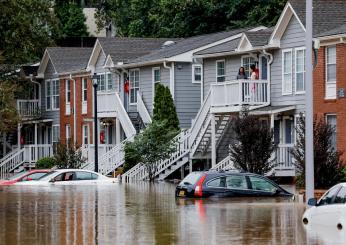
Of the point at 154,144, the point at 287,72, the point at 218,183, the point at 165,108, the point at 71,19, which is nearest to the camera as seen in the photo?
the point at 218,183

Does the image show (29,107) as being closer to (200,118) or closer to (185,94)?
(185,94)

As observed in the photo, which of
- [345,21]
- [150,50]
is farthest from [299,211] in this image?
[150,50]

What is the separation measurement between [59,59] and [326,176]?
38.6 meters

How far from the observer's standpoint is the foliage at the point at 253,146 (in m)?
45.3

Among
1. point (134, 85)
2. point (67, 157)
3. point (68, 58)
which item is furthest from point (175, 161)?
point (68, 58)

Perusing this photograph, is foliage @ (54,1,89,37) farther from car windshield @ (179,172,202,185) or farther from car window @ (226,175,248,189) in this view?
car window @ (226,175,248,189)

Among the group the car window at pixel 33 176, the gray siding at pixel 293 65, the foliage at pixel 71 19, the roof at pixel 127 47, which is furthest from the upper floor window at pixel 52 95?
the gray siding at pixel 293 65

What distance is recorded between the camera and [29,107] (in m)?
78.4

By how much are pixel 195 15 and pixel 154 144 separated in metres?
22.2

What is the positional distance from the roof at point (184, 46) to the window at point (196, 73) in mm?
1177

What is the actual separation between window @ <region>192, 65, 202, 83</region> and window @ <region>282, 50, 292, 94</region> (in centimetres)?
1066

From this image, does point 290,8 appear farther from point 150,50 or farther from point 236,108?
point 150,50

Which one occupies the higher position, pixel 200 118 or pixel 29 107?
pixel 29 107

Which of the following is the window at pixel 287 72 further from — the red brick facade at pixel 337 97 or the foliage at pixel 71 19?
the foliage at pixel 71 19
